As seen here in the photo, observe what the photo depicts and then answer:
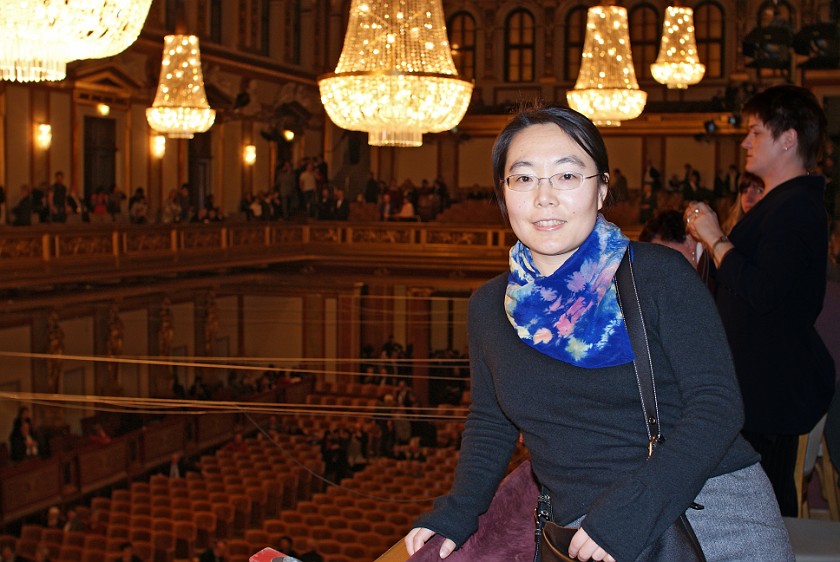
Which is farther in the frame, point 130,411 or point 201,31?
point 201,31

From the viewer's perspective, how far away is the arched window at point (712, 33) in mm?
27109

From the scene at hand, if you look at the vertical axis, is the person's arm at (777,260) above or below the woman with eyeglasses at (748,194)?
below

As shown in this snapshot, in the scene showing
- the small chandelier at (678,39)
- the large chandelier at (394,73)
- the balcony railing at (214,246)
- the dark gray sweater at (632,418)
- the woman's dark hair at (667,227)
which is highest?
the small chandelier at (678,39)

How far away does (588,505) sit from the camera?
1814 mm

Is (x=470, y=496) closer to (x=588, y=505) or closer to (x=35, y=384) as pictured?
(x=588, y=505)

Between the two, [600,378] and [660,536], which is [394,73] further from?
[660,536]

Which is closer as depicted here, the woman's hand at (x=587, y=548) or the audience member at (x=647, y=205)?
the woman's hand at (x=587, y=548)

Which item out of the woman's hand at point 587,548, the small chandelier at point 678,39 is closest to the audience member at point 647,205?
the small chandelier at point 678,39

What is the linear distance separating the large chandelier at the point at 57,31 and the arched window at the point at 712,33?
77.9 ft

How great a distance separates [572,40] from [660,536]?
2813cm

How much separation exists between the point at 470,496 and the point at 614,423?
359 millimetres

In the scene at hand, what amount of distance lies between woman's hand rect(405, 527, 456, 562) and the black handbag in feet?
0.74

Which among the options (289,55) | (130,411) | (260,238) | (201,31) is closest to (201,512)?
(130,411)

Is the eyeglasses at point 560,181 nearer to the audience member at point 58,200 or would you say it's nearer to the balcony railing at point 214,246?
the balcony railing at point 214,246
